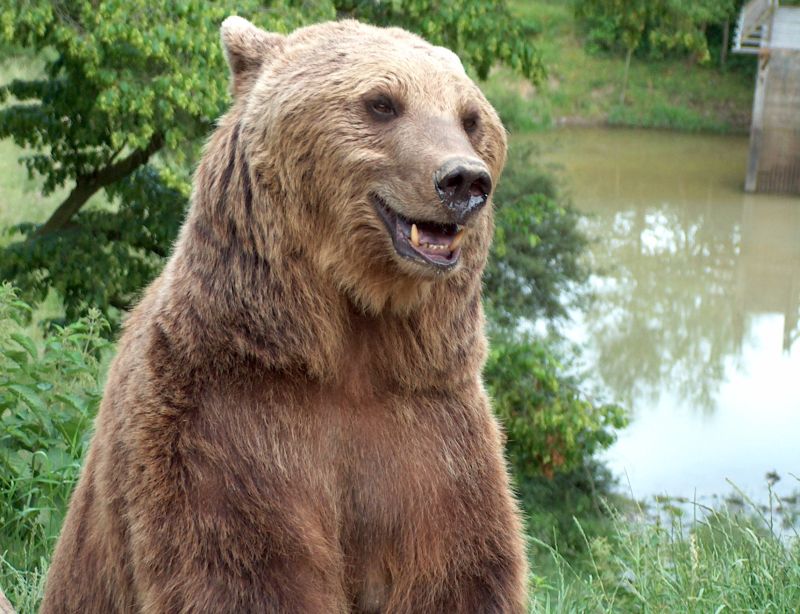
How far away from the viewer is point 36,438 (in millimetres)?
5402

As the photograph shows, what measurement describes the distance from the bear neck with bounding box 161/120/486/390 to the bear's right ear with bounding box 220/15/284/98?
0.21 metres

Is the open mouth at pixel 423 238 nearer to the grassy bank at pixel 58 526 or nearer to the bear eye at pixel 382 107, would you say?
the bear eye at pixel 382 107

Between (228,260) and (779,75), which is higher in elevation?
(228,260)

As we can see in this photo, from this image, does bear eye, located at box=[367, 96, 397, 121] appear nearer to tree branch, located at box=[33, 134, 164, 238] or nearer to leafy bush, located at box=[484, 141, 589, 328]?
tree branch, located at box=[33, 134, 164, 238]

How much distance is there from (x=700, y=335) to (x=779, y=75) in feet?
46.3

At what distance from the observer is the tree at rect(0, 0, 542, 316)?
9078 millimetres

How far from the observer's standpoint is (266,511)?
3113 millimetres

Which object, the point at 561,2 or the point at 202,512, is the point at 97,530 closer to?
the point at 202,512

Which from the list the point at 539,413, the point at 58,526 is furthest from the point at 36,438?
the point at 539,413

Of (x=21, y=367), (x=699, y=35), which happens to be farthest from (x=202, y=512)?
(x=699, y=35)

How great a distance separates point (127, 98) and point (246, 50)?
5.99m

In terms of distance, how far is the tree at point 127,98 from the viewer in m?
9.08

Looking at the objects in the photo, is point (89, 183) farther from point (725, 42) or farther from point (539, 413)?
point (725, 42)

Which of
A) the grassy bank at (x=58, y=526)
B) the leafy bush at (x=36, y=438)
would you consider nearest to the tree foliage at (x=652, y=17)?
the grassy bank at (x=58, y=526)
